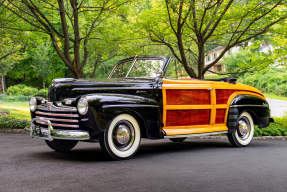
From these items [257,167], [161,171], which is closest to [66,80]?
[161,171]

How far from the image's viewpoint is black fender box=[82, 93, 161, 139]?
5.62 m

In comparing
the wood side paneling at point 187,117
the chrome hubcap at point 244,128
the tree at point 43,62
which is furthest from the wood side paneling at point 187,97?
the tree at point 43,62

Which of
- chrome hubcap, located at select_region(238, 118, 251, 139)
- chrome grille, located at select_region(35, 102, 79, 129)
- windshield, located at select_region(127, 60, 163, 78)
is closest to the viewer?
chrome grille, located at select_region(35, 102, 79, 129)

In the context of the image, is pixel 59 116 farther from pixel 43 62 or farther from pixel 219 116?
pixel 43 62

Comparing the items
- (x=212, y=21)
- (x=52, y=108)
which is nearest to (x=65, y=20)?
(x=212, y=21)

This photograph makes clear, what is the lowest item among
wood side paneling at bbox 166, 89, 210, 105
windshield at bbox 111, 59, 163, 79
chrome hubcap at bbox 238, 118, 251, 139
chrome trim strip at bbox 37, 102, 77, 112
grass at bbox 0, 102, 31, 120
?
grass at bbox 0, 102, 31, 120

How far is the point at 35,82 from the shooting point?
45906 millimetres

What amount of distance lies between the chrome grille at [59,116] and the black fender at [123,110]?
280mm

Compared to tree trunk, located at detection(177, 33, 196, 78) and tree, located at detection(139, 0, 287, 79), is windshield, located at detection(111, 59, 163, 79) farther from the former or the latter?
tree trunk, located at detection(177, 33, 196, 78)

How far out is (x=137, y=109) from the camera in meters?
6.13

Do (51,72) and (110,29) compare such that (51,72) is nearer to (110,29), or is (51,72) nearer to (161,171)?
(110,29)

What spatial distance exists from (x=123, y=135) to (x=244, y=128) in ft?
12.2

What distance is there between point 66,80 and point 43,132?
99 centimetres

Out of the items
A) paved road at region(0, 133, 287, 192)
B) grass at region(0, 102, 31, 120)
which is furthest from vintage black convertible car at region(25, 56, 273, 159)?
grass at region(0, 102, 31, 120)
